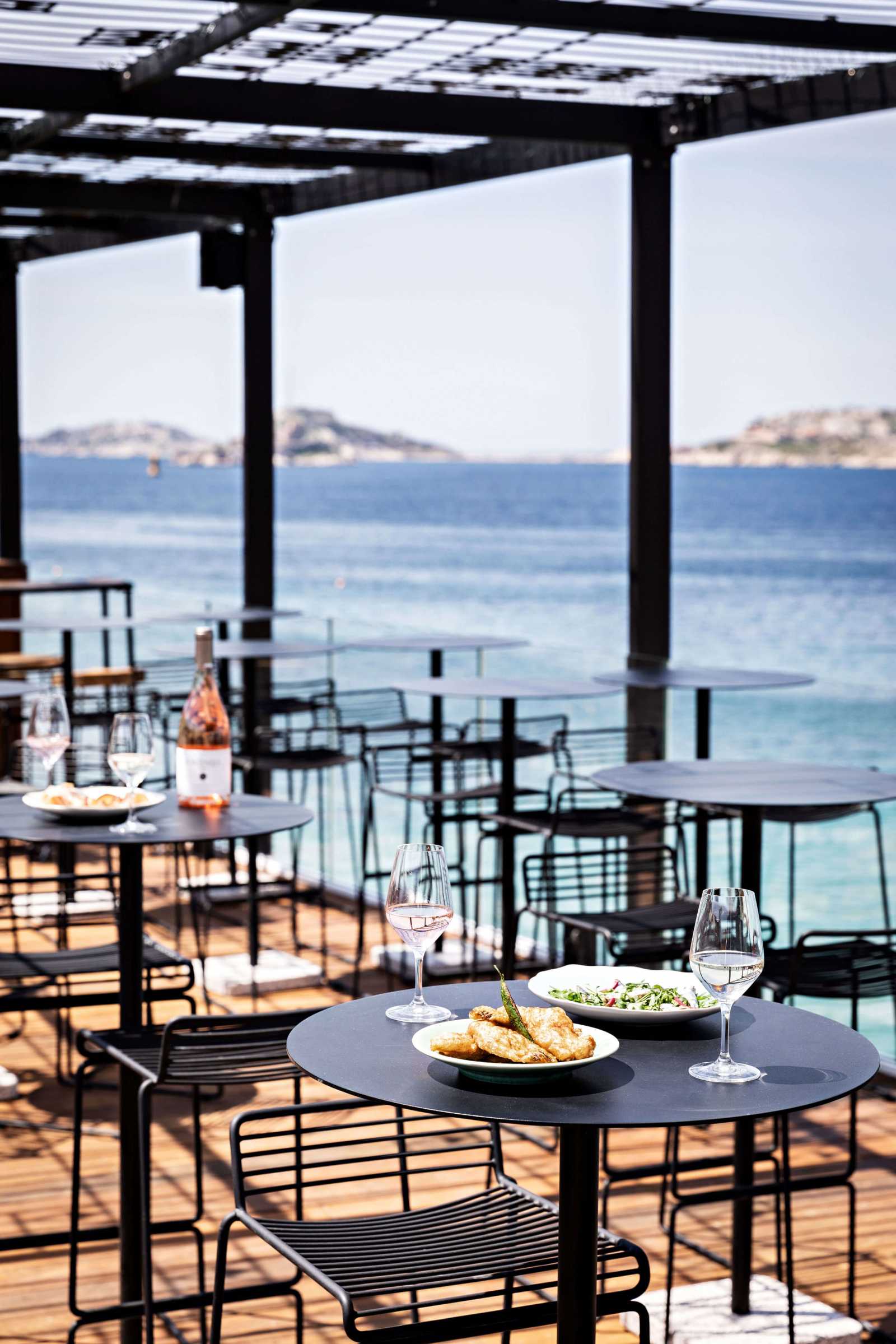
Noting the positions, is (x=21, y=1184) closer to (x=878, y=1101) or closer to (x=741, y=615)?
(x=878, y=1101)

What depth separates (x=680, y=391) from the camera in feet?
144

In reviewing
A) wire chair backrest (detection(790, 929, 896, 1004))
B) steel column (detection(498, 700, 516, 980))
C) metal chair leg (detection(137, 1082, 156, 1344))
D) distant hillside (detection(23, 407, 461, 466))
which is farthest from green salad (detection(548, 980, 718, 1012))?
distant hillside (detection(23, 407, 461, 466))

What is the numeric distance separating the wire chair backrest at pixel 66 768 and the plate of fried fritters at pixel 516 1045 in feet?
11.1

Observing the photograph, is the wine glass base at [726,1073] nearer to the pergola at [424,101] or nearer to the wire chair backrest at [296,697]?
the pergola at [424,101]

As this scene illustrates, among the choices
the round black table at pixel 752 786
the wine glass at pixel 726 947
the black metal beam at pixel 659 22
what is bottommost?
the round black table at pixel 752 786

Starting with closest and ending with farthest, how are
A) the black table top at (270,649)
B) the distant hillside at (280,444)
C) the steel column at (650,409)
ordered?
the steel column at (650,409) < the black table top at (270,649) < the distant hillside at (280,444)

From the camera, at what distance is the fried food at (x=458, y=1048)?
5.96ft

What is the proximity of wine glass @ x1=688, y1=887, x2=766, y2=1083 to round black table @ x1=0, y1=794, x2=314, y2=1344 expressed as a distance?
1248 mm

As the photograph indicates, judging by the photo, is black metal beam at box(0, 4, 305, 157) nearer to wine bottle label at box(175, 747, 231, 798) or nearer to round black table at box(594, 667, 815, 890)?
wine bottle label at box(175, 747, 231, 798)

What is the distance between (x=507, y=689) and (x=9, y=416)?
572 centimetres

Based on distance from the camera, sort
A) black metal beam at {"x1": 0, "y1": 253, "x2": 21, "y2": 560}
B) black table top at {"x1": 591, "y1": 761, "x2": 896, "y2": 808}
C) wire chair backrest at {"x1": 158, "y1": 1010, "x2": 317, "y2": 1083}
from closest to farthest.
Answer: wire chair backrest at {"x1": 158, "y1": 1010, "x2": 317, "y2": 1083} → black table top at {"x1": 591, "y1": 761, "x2": 896, "y2": 808} → black metal beam at {"x1": 0, "y1": 253, "x2": 21, "y2": 560}

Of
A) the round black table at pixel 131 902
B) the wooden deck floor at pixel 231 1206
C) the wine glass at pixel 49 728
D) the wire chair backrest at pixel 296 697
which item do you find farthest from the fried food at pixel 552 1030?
the wire chair backrest at pixel 296 697

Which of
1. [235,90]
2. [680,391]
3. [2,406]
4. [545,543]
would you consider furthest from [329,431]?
A: [235,90]

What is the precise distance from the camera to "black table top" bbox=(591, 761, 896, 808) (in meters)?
3.49
